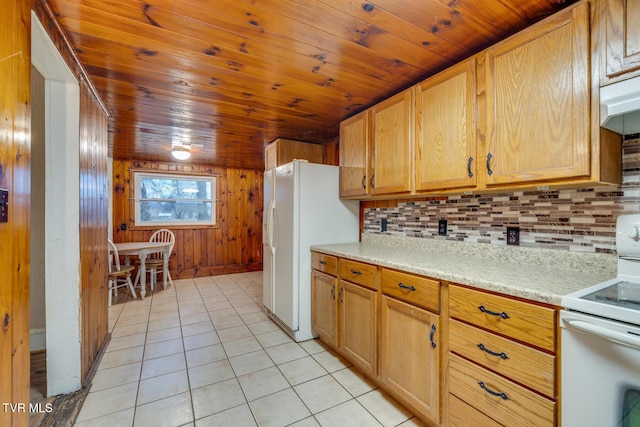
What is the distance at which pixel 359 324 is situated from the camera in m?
1.95

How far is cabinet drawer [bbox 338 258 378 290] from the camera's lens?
183cm

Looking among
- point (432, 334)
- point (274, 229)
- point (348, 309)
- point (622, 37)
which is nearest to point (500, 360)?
point (432, 334)

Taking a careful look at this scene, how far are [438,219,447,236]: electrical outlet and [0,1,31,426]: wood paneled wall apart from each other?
2.30 m

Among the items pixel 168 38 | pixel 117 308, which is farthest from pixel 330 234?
pixel 117 308

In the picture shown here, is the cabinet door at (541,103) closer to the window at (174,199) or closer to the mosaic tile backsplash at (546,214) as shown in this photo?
the mosaic tile backsplash at (546,214)

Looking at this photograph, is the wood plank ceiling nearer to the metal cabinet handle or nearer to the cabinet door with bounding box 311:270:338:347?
the metal cabinet handle

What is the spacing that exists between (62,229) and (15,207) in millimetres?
832

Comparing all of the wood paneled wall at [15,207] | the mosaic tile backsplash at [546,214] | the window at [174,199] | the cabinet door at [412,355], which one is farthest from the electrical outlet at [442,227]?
the window at [174,199]

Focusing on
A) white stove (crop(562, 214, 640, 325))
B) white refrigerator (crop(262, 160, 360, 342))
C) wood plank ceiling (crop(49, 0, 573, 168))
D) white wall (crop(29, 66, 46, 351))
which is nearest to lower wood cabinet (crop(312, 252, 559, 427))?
white stove (crop(562, 214, 640, 325))

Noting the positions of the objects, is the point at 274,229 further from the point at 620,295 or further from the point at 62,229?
the point at 620,295

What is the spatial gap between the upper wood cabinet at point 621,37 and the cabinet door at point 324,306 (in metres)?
1.88

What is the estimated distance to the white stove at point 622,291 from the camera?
2.74 ft

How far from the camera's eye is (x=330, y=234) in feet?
8.81

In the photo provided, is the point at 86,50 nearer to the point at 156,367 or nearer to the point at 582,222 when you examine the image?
the point at 156,367
